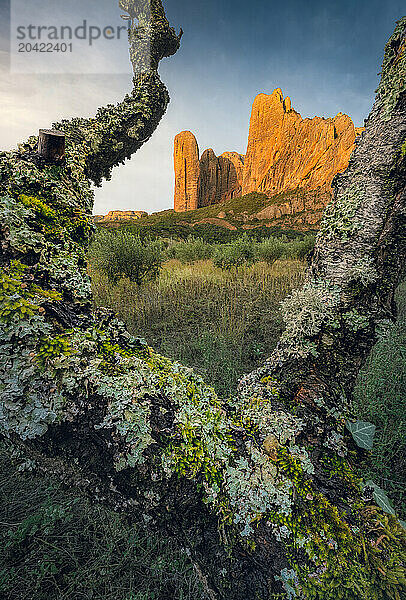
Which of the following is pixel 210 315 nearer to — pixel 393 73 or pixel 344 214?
pixel 344 214

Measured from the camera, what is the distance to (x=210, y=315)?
498cm

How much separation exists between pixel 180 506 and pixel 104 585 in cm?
98

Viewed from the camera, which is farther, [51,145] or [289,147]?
[289,147]

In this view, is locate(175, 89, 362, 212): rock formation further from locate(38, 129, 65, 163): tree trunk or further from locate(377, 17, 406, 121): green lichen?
locate(38, 129, 65, 163): tree trunk

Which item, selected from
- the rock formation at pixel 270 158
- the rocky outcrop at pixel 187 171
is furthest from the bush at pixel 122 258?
the rocky outcrop at pixel 187 171

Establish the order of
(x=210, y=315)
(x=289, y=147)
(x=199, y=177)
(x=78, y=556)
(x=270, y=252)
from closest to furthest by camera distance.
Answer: (x=78, y=556)
(x=210, y=315)
(x=270, y=252)
(x=289, y=147)
(x=199, y=177)

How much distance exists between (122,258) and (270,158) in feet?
291

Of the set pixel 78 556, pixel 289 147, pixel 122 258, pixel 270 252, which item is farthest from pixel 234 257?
pixel 289 147

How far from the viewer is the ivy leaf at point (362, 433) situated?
1.08m

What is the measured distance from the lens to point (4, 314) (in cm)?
88

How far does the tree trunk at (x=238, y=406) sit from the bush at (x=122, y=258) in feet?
18.2

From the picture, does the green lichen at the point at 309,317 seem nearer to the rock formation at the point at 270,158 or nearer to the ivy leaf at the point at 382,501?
the ivy leaf at the point at 382,501

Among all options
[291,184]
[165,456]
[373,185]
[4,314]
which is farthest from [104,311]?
[291,184]

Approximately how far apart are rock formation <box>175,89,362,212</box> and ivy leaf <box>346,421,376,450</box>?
69871 mm
